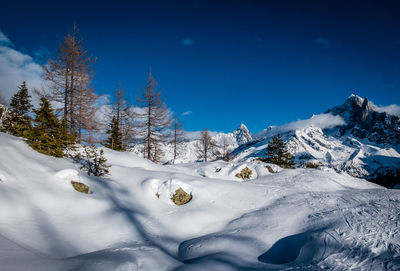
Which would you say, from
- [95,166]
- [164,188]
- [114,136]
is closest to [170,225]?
[164,188]

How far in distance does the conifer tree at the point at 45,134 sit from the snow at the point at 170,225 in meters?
0.46

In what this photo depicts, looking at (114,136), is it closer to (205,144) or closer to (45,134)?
(45,134)

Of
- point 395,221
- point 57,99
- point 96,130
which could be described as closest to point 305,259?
point 395,221

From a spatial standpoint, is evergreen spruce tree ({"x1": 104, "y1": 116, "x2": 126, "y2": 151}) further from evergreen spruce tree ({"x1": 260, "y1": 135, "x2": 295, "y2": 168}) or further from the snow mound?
evergreen spruce tree ({"x1": 260, "y1": 135, "x2": 295, "y2": 168})

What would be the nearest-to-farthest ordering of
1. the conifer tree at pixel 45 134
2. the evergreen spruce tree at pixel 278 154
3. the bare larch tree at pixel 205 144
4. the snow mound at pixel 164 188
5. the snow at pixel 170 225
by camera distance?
the snow at pixel 170 225, the conifer tree at pixel 45 134, the snow mound at pixel 164 188, the evergreen spruce tree at pixel 278 154, the bare larch tree at pixel 205 144

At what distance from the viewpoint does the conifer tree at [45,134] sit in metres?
7.94

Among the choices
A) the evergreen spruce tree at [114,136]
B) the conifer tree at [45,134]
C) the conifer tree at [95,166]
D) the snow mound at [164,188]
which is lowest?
the snow mound at [164,188]

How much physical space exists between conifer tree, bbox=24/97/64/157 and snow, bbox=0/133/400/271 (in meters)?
0.46

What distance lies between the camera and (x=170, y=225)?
6855mm

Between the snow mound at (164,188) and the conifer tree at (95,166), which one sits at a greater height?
the conifer tree at (95,166)

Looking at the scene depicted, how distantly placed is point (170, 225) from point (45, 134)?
666 centimetres

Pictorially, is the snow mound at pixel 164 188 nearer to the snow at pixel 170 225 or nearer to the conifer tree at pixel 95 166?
the snow at pixel 170 225

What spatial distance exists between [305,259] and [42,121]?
10.8 meters

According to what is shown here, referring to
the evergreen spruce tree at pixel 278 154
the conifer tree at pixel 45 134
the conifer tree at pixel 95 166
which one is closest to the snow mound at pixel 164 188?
the conifer tree at pixel 95 166
